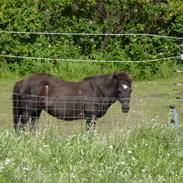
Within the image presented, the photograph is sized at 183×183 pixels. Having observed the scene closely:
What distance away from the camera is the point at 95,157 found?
760cm

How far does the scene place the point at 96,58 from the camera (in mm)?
19953

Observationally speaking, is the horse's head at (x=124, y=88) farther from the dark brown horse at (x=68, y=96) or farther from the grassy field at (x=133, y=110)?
the grassy field at (x=133, y=110)

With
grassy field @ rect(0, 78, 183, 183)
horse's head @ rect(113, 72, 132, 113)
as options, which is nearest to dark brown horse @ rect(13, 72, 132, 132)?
horse's head @ rect(113, 72, 132, 113)

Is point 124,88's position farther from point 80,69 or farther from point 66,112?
point 80,69

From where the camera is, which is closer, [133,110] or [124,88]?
[124,88]

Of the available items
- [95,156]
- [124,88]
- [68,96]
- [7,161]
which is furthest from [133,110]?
[7,161]

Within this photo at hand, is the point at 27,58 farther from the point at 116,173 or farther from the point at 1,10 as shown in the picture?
the point at 116,173

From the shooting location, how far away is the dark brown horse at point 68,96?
1182cm

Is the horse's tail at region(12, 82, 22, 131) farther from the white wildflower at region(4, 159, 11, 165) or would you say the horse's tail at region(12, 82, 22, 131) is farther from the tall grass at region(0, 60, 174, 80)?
the tall grass at region(0, 60, 174, 80)

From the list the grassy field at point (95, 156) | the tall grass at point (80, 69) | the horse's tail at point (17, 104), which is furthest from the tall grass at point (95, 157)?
the tall grass at point (80, 69)

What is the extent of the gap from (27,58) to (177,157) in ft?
41.2

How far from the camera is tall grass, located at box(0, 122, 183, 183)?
21.7ft

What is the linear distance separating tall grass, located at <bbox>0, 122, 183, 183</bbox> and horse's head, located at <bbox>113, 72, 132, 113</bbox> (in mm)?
2831

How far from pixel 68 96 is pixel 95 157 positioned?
4451mm
